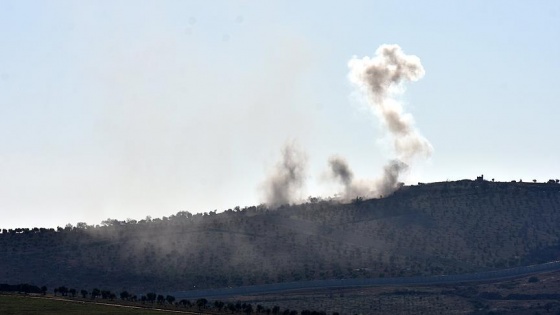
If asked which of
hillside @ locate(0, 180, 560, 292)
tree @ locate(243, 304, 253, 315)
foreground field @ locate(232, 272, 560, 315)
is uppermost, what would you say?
hillside @ locate(0, 180, 560, 292)

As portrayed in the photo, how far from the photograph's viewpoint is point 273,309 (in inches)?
5531

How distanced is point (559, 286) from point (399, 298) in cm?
2411

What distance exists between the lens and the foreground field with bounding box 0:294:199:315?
12712 cm

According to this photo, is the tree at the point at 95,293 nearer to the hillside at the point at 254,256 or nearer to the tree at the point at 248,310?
the tree at the point at 248,310

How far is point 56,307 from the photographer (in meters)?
132

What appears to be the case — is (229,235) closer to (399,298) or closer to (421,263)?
(421,263)

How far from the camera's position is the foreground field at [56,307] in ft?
417

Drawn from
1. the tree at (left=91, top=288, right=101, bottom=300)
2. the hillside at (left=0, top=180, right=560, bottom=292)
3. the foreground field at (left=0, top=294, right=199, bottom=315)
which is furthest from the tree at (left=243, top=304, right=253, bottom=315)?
the hillside at (left=0, top=180, right=560, bottom=292)

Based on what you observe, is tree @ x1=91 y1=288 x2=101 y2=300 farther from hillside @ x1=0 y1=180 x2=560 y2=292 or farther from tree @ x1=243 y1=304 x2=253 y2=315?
hillside @ x1=0 y1=180 x2=560 y2=292

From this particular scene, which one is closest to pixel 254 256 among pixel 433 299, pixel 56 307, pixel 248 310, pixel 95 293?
pixel 433 299

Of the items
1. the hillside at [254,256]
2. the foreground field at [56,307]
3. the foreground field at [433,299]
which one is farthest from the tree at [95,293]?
the hillside at [254,256]

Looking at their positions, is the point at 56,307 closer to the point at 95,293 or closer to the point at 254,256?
the point at 95,293

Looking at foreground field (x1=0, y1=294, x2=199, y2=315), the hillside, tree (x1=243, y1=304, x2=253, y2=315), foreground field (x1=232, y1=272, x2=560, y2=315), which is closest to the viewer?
foreground field (x1=0, y1=294, x2=199, y2=315)

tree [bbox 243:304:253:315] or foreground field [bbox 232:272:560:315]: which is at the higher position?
foreground field [bbox 232:272:560:315]
